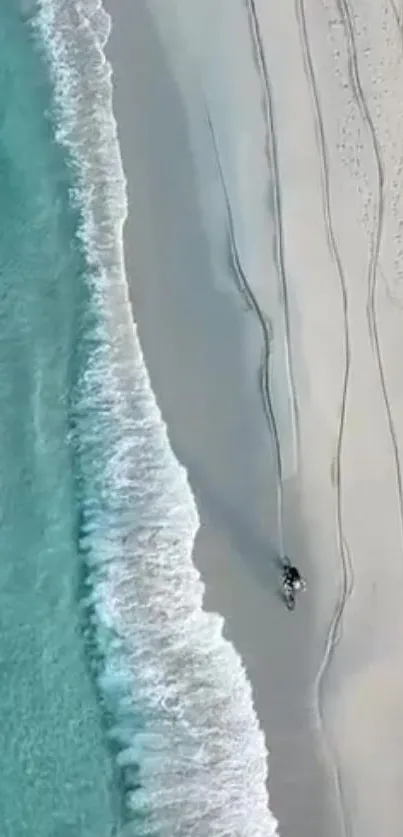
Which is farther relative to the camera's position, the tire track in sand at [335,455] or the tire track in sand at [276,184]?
the tire track in sand at [276,184]

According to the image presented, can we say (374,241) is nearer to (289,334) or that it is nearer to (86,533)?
(289,334)

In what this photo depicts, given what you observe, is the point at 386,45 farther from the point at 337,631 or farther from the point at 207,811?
the point at 207,811

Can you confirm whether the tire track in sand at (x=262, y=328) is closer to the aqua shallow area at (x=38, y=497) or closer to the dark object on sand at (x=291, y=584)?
the dark object on sand at (x=291, y=584)

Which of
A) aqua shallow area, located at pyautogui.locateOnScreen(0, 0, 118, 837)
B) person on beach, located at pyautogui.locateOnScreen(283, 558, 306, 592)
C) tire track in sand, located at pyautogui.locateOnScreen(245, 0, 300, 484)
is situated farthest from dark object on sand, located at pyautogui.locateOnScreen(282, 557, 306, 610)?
aqua shallow area, located at pyautogui.locateOnScreen(0, 0, 118, 837)

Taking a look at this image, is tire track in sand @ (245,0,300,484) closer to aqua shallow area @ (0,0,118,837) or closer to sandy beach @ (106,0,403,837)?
sandy beach @ (106,0,403,837)

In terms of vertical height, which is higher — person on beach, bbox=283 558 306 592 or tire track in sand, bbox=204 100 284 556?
tire track in sand, bbox=204 100 284 556

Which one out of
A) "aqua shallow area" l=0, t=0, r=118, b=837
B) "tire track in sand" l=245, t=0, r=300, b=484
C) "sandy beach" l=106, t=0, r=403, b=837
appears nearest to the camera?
"aqua shallow area" l=0, t=0, r=118, b=837

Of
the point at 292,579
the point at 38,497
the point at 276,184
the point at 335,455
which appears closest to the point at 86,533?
the point at 38,497

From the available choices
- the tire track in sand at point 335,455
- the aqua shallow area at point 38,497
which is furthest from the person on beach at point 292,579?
the aqua shallow area at point 38,497
